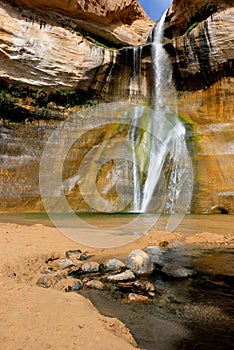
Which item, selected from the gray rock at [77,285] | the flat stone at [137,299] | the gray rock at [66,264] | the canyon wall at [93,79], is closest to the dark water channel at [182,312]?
the flat stone at [137,299]

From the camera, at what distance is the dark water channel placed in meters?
2.73

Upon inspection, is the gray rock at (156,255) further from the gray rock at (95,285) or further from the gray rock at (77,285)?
the gray rock at (77,285)

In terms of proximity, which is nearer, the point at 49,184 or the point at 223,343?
the point at 223,343

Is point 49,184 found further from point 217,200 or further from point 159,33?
point 159,33

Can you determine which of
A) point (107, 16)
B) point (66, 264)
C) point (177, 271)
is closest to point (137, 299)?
point (177, 271)

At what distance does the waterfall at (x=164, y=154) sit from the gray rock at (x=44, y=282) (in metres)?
10.5

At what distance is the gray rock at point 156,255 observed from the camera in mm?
5441

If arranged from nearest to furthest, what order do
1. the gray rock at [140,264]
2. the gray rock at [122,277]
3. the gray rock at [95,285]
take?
1. the gray rock at [95,285]
2. the gray rock at [122,277]
3. the gray rock at [140,264]

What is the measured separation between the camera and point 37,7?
18.3 m

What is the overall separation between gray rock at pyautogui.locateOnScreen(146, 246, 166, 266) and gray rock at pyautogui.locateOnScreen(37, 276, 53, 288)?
2.07 m

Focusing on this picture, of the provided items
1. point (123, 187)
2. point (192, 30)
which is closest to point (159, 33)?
point (192, 30)

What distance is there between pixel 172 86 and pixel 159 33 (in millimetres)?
4673

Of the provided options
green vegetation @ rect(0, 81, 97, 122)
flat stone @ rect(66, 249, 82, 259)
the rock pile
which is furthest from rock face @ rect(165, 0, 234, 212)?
the rock pile

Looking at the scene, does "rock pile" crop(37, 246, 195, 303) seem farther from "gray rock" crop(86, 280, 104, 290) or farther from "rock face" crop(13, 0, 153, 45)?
"rock face" crop(13, 0, 153, 45)
